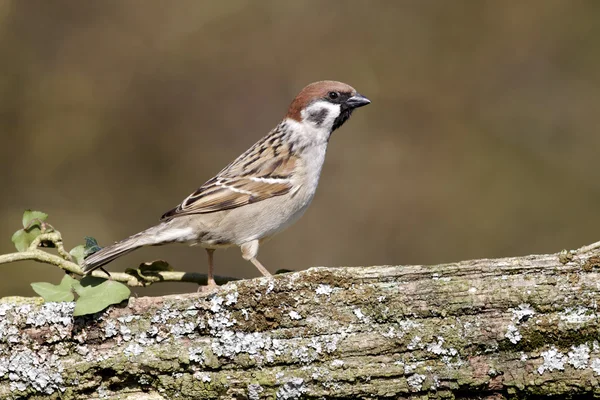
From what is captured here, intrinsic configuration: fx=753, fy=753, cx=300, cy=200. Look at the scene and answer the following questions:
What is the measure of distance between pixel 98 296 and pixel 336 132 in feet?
11.8

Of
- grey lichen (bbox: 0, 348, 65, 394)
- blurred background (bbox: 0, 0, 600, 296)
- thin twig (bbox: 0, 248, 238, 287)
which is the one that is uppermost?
blurred background (bbox: 0, 0, 600, 296)

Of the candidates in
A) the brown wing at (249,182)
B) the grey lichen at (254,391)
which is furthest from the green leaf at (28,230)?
the grey lichen at (254,391)

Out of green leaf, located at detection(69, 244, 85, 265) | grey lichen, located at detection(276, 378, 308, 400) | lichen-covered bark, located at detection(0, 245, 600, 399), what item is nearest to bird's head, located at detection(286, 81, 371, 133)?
green leaf, located at detection(69, 244, 85, 265)

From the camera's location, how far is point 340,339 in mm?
2119

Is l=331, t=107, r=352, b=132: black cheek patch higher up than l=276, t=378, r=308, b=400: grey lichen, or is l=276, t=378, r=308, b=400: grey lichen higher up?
l=331, t=107, r=352, b=132: black cheek patch

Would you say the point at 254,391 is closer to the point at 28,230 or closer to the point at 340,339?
the point at 340,339

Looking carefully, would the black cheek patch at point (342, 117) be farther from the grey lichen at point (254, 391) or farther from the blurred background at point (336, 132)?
the grey lichen at point (254, 391)

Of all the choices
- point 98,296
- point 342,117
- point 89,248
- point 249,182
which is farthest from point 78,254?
point 342,117

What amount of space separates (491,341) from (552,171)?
12.2 feet

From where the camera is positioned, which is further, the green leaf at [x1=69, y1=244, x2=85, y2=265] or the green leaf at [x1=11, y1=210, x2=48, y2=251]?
the green leaf at [x1=69, y1=244, x2=85, y2=265]

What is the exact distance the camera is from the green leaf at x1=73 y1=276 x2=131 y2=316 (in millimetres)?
2115

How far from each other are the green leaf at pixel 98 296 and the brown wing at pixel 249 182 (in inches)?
46.4

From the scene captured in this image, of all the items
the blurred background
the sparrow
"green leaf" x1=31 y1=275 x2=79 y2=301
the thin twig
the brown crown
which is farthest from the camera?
the blurred background

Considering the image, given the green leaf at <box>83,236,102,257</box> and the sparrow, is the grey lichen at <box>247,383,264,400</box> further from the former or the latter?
the sparrow
